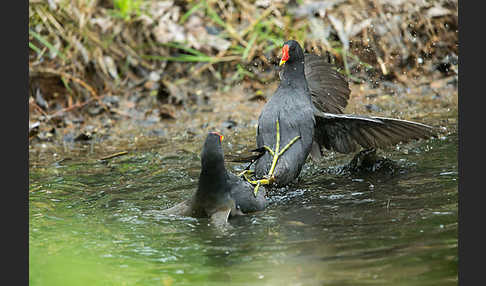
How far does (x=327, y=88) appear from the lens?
5797mm

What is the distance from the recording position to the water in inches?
126

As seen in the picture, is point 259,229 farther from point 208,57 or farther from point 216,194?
point 208,57

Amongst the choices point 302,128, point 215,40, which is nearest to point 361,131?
point 302,128

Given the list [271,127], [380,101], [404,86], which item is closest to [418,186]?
[271,127]

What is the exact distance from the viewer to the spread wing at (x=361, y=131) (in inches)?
197

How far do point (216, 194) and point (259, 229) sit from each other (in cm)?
43

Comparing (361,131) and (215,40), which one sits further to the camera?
(215,40)

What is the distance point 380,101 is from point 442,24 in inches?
64.5

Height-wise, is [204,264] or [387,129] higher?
[387,129]

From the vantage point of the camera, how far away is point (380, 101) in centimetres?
755

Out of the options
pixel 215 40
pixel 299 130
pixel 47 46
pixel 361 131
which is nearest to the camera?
pixel 299 130

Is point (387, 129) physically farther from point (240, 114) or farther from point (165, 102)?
point (165, 102)

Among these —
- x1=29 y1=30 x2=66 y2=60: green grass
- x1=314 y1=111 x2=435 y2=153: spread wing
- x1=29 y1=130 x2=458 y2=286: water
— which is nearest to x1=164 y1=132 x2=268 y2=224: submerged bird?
x1=29 y1=130 x2=458 y2=286: water

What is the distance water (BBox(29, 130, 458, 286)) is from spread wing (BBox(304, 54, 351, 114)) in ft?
1.64
